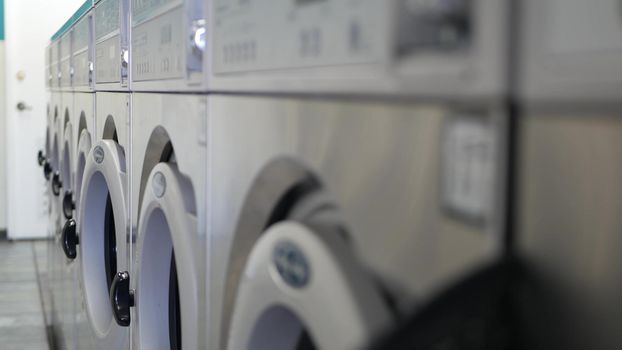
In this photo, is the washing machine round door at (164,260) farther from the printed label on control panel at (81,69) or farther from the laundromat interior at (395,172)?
the printed label on control panel at (81,69)

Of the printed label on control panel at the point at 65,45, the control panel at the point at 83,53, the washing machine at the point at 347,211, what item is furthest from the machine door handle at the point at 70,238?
the washing machine at the point at 347,211

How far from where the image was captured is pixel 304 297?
1.84 ft

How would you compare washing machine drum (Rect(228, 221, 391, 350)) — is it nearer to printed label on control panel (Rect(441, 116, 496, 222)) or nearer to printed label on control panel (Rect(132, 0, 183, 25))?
printed label on control panel (Rect(441, 116, 496, 222))

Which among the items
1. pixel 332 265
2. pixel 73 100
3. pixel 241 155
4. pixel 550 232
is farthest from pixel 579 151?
pixel 73 100

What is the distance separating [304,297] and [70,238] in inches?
70.5

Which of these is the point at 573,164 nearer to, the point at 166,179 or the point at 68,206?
the point at 166,179

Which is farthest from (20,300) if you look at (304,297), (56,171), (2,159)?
(304,297)

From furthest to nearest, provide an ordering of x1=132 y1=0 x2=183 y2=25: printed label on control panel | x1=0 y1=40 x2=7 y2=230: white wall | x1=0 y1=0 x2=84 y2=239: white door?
x1=0 y1=40 x2=7 y2=230: white wall, x1=0 y1=0 x2=84 y2=239: white door, x1=132 y1=0 x2=183 y2=25: printed label on control panel

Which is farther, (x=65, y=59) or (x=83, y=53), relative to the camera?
(x=65, y=59)

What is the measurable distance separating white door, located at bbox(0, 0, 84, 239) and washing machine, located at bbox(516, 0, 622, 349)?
4.83 metres

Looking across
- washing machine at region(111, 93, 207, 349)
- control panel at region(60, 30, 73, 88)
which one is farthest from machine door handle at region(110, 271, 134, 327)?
control panel at region(60, 30, 73, 88)

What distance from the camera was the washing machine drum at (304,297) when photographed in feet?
1.61

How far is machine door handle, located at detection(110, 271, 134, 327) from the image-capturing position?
1379mm

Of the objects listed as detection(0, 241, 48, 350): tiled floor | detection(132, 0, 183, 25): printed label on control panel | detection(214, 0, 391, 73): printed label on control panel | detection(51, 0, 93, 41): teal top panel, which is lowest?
detection(0, 241, 48, 350): tiled floor
